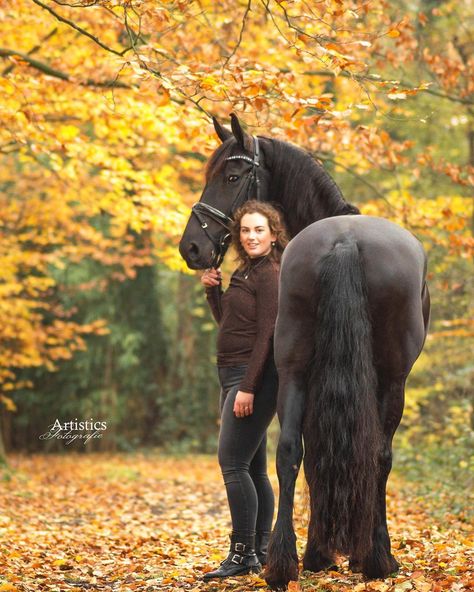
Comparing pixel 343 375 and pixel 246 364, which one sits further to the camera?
pixel 246 364

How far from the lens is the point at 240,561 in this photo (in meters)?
4.24

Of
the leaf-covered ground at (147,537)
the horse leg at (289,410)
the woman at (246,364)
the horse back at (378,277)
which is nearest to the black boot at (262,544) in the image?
the woman at (246,364)

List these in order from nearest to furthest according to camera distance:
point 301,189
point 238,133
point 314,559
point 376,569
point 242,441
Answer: point 376,569, point 314,559, point 242,441, point 301,189, point 238,133

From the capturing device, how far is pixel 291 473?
3670mm

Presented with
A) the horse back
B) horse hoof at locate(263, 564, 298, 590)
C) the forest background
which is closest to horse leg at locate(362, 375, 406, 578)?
the horse back

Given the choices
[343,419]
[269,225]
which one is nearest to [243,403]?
[343,419]

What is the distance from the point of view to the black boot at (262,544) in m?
4.52

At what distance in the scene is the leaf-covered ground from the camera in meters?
4.05

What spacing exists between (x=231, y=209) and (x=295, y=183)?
1.36ft

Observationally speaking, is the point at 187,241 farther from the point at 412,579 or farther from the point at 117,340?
the point at 117,340

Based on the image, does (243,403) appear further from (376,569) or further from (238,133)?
(238,133)

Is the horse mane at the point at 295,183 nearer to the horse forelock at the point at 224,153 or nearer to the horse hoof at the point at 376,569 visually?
the horse forelock at the point at 224,153

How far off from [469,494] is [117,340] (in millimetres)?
11998

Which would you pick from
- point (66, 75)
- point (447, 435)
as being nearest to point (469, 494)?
point (447, 435)
